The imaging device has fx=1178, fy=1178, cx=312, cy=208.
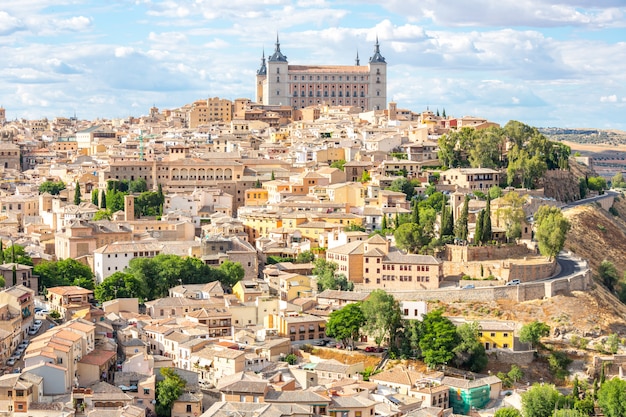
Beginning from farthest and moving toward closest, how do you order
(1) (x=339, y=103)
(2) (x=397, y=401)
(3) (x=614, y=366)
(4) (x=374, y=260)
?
(1) (x=339, y=103) → (4) (x=374, y=260) → (3) (x=614, y=366) → (2) (x=397, y=401)

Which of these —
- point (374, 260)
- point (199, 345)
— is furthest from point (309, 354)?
point (374, 260)

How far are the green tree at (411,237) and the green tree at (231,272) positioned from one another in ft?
23.5

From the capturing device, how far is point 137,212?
63281 millimetres

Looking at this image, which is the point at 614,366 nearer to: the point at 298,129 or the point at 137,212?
the point at 137,212

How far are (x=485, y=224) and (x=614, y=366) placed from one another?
32.1 feet

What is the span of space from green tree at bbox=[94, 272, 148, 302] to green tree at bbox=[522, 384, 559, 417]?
17.1m

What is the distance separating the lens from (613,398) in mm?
41156

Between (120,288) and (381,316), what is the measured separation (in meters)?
11.4

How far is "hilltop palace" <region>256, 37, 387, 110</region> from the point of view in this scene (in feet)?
392

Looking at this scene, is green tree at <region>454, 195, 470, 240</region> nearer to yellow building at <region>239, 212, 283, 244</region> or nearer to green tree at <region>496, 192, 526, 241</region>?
green tree at <region>496, 192, 526, 241</region>

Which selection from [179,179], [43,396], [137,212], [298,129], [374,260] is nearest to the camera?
[43,396]

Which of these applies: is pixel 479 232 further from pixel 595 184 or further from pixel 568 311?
pixel 595 184

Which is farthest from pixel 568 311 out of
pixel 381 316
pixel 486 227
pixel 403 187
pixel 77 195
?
pixel 77 195

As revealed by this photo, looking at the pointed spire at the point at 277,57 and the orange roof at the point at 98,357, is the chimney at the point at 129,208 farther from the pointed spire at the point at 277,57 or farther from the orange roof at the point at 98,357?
the pointed spire at the point at 277,57
